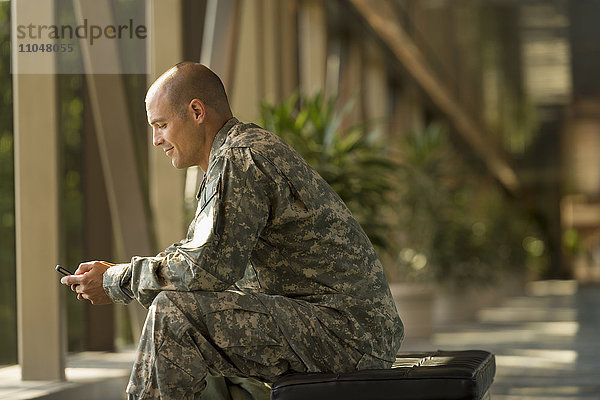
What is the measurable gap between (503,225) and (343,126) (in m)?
6.94

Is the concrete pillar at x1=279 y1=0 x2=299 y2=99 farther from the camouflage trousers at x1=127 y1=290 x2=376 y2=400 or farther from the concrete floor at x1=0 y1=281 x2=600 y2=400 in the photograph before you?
the camouflage trousers at x1=127 y1=290 x2=376 y2=400

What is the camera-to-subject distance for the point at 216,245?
201 centimetres

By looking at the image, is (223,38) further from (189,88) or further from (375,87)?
(375,87)

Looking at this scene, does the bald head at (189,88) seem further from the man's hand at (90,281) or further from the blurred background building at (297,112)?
the blurred background building at (297,112)

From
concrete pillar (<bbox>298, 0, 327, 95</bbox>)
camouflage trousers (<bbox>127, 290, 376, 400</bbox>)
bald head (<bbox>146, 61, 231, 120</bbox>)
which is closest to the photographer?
camouflage trousers (<bbox>127, 290, 376, 400</bbox>)

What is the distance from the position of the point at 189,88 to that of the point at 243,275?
1.58ft

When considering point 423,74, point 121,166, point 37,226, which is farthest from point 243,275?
point 423,74

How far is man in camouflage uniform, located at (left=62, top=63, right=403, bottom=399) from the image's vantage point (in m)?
2.01

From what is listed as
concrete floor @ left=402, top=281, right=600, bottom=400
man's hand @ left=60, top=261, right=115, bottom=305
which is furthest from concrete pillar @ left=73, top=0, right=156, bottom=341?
man's hand @ left=60, top=261, right=115, bottom=305

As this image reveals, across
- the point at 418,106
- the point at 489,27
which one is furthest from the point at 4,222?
the point at 418,106

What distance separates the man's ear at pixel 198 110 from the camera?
2.24 meters

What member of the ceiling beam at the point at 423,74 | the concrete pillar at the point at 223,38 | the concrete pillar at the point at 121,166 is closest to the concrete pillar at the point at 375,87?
the ceiling beam at the point at 423,74

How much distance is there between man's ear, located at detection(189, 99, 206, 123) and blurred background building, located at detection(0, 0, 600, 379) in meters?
1.60

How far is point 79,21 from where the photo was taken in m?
3.74
